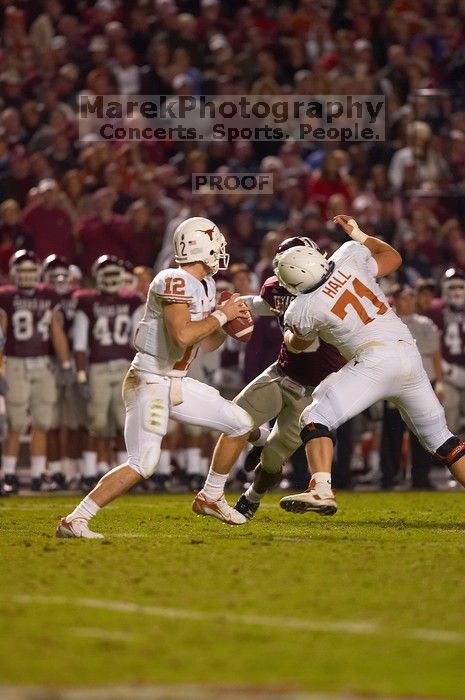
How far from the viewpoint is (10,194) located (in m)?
16.1

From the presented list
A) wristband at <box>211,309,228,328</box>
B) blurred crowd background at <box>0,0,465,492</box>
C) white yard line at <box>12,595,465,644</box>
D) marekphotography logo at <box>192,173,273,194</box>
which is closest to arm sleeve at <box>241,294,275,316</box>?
wristband at <box>211,309,228,328</box>

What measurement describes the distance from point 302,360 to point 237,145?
7.56m

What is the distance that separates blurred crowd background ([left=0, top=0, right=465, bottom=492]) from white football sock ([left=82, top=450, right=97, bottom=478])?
1.43m

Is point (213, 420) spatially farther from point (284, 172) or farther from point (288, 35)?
point (288, 35)

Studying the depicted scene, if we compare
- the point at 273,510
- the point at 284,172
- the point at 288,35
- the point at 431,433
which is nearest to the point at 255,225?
the point at 284,172

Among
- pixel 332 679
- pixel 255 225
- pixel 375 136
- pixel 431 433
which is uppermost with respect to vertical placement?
pixel 375 136

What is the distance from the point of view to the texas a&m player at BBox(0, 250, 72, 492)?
44.6 feet

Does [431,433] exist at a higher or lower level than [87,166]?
lower

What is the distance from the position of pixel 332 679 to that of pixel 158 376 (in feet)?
12.6

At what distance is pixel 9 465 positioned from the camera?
13.3 m

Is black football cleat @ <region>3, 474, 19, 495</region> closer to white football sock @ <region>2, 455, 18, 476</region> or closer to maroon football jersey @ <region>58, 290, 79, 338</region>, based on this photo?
white football sock @ <region>2, 455, 18, 476</region>

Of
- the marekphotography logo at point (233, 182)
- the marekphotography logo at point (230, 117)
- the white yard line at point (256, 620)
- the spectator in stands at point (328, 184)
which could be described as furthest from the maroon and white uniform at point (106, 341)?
the white yard line at point (256, 620)

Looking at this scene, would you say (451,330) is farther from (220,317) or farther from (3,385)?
(220,317)

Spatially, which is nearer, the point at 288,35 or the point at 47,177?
the point at 47,177
